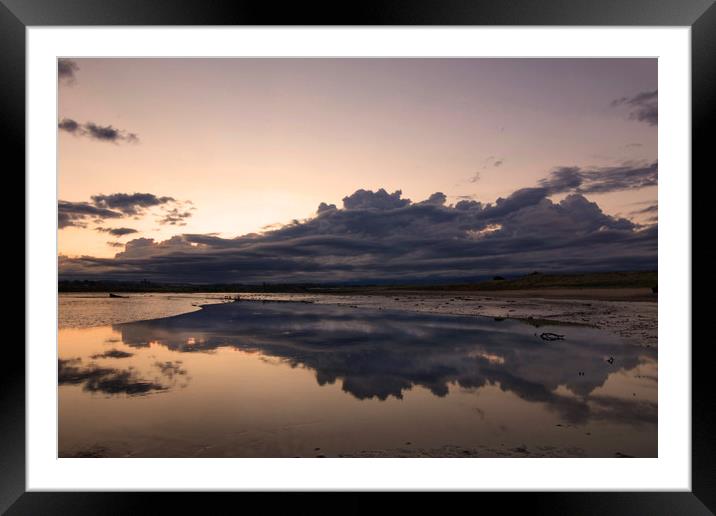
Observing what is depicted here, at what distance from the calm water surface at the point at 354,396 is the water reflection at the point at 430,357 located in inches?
0.9

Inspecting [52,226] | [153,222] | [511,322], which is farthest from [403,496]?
[153,222]

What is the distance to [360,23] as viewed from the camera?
5.16ft

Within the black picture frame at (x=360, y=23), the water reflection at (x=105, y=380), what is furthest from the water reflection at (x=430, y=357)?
the black picture frame at (x=360, y=23)

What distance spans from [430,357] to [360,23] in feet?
12.1

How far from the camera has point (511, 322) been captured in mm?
6992

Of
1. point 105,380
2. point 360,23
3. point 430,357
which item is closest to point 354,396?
point 430,357

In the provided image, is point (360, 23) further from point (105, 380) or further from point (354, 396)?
point (105, 380)

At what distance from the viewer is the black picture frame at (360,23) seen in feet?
5.05

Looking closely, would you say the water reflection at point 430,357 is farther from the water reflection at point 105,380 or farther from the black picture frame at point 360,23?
the black picture frame at point 360,23

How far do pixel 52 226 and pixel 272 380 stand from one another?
7.35 feet

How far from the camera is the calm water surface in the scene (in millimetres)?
2320

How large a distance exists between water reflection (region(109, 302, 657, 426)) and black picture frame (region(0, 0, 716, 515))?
1.19 metres

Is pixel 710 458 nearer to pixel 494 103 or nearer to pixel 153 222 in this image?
pixel 494 103

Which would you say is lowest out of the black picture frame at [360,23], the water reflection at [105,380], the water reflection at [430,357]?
the water reflection at [430,357]
